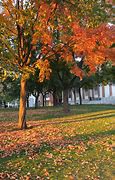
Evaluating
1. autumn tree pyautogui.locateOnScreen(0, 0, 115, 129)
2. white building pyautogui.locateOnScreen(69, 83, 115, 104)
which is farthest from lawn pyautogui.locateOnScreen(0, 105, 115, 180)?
white building pyautogui.locateOnScreen(69, 83, 115, 104)

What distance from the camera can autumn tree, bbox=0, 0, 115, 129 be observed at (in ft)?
46.1

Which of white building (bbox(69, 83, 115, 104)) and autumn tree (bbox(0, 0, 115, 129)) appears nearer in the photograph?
autumn tree (bbox(0, 0, 115, 129))

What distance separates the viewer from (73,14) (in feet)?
43.8

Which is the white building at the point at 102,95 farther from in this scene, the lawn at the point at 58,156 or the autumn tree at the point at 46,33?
the lawn at the point at 58,156

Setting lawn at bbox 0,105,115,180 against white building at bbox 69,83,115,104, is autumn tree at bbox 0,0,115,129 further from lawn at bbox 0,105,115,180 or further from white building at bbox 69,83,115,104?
white building at bbox 69,83,115,104

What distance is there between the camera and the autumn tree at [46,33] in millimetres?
14056

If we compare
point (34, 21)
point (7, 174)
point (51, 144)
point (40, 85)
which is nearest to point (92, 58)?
point (34, 21)

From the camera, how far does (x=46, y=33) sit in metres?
20.8

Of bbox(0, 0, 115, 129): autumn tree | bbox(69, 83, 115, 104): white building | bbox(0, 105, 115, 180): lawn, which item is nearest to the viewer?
bbox(0, 105, 115, 180): lawn

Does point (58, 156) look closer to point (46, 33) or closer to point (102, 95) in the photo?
point (46, 33)

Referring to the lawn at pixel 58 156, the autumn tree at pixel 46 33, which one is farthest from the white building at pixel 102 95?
the lawn at pixel 58 156

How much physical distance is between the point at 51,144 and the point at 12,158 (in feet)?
8.35

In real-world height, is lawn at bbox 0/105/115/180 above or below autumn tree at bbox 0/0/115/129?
below

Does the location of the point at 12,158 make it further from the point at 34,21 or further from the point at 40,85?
the point at 40,85
